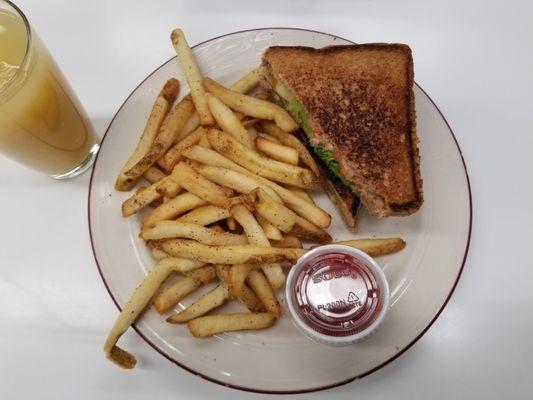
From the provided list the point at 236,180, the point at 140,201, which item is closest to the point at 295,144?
the point at 236,180

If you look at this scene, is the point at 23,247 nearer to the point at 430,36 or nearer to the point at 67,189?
the point at 67,189

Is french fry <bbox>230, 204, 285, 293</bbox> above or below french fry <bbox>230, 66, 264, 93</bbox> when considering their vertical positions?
below

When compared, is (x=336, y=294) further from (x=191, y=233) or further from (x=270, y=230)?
(x=191, y=233)

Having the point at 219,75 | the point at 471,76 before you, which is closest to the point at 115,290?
the point at 219,75

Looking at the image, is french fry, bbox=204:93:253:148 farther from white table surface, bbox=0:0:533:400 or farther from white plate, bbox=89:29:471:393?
white table surface, bbox=0:0:533:400

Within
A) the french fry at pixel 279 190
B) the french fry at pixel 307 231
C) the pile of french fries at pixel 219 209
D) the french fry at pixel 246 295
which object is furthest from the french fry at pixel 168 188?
the french fry at pixel 307 231

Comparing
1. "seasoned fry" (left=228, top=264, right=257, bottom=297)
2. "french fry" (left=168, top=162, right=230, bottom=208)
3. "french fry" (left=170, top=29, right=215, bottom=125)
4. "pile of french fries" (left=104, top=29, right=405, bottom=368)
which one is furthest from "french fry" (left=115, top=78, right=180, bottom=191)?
"seasoned fry" (left=228, top=264, right=257, bottom=297)

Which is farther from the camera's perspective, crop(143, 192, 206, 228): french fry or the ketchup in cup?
crop(143, 192, 206, 228): french fry
